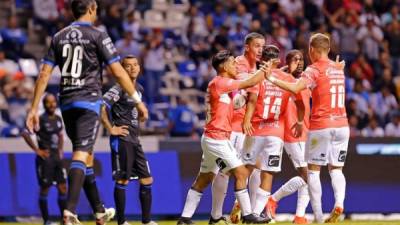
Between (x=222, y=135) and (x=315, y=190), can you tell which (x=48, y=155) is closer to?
(x=315, y=190)

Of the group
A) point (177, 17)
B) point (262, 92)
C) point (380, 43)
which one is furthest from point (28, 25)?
point (262, 92)

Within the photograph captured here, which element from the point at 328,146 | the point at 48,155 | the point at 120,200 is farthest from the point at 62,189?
the point at 328,146

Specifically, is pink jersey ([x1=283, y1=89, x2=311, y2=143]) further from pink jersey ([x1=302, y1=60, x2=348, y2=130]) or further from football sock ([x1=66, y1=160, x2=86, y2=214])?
football sock ([x1=66, y1=160, x2=86, y2=214])

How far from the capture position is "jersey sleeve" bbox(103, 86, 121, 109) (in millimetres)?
18016

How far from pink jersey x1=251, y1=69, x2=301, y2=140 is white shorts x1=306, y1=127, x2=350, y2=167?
59 cm

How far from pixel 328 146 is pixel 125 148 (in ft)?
10.9

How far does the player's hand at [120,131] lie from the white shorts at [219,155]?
4.74 feet

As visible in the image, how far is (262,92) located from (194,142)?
21.6 feet

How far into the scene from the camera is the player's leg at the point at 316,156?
1873 cm

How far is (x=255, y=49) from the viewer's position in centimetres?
1966

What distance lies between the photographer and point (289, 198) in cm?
2519

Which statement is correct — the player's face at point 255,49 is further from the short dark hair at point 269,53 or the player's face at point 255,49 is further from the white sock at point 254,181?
the white sock at point 254,181

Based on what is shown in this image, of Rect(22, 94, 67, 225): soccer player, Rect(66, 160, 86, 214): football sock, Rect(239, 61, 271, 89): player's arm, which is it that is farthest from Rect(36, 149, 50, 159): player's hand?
Rect(66, 160, 86, 214): football sock

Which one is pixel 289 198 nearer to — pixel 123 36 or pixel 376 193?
pixel 376 193
